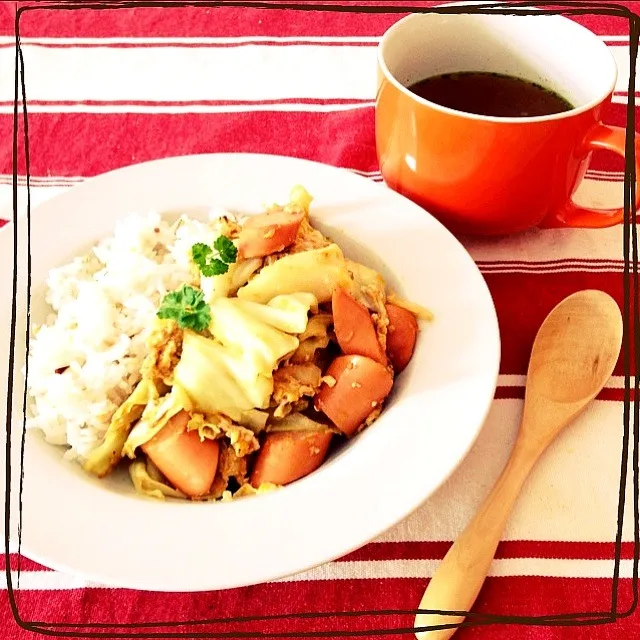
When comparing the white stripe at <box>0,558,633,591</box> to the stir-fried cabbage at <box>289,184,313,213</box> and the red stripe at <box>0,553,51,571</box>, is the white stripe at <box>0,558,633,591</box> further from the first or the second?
the stir-fried cabbage at <box>289,184,313,213</box>

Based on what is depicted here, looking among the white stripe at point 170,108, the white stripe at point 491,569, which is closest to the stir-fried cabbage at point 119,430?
the white stripe at point 491,569

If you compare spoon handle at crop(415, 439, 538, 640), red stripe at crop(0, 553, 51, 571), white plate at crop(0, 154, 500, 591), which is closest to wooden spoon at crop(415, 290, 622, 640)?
spoon handle at crop(415, 439, 538, 640)

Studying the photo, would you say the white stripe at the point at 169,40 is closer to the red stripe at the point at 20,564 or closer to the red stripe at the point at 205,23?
the red stripe at the point at 205,23

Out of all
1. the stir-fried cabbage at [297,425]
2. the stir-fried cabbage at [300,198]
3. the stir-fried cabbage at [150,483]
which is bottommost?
the stir-fried cabbage at [150,483]

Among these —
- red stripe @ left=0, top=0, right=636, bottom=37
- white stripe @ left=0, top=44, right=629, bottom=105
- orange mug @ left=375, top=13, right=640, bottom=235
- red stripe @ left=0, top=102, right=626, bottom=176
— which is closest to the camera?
orange mug @ left=375, top=13, right=640, bottom=235

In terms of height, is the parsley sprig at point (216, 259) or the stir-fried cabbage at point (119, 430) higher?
the parsley sprig at point (216, 259)

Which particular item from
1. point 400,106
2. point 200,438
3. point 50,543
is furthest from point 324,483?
point 400,106
